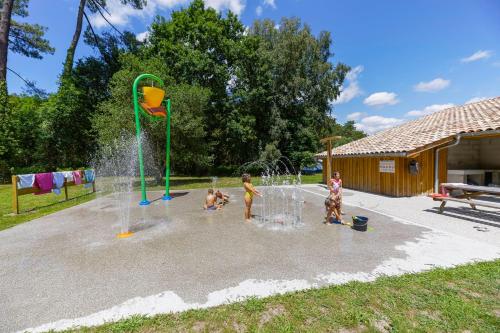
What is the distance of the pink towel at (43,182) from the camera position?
9523 mm

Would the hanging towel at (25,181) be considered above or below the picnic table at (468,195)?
above

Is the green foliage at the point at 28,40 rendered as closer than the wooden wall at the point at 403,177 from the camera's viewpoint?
No

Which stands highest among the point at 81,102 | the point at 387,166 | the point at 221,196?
the point at 81,102

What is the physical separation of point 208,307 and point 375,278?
103 inches

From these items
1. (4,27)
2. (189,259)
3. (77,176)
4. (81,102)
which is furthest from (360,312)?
(81,102)

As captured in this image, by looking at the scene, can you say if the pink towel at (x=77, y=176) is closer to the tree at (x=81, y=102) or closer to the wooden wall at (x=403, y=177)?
the tree at (x=81, y=102)

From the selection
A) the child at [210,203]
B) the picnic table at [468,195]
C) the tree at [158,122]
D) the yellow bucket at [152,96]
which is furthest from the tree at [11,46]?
the picnic table at [468,195]

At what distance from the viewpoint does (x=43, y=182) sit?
9.77 m

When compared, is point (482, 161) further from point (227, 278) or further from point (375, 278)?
point (227, 278)

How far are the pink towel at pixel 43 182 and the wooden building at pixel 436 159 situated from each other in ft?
48.9

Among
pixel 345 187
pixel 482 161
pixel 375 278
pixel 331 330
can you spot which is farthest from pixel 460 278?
pixel 482 161

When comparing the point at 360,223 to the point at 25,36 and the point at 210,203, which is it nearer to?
the point at 210,203

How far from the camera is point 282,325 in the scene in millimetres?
2676

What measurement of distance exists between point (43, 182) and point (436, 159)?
684 inches
